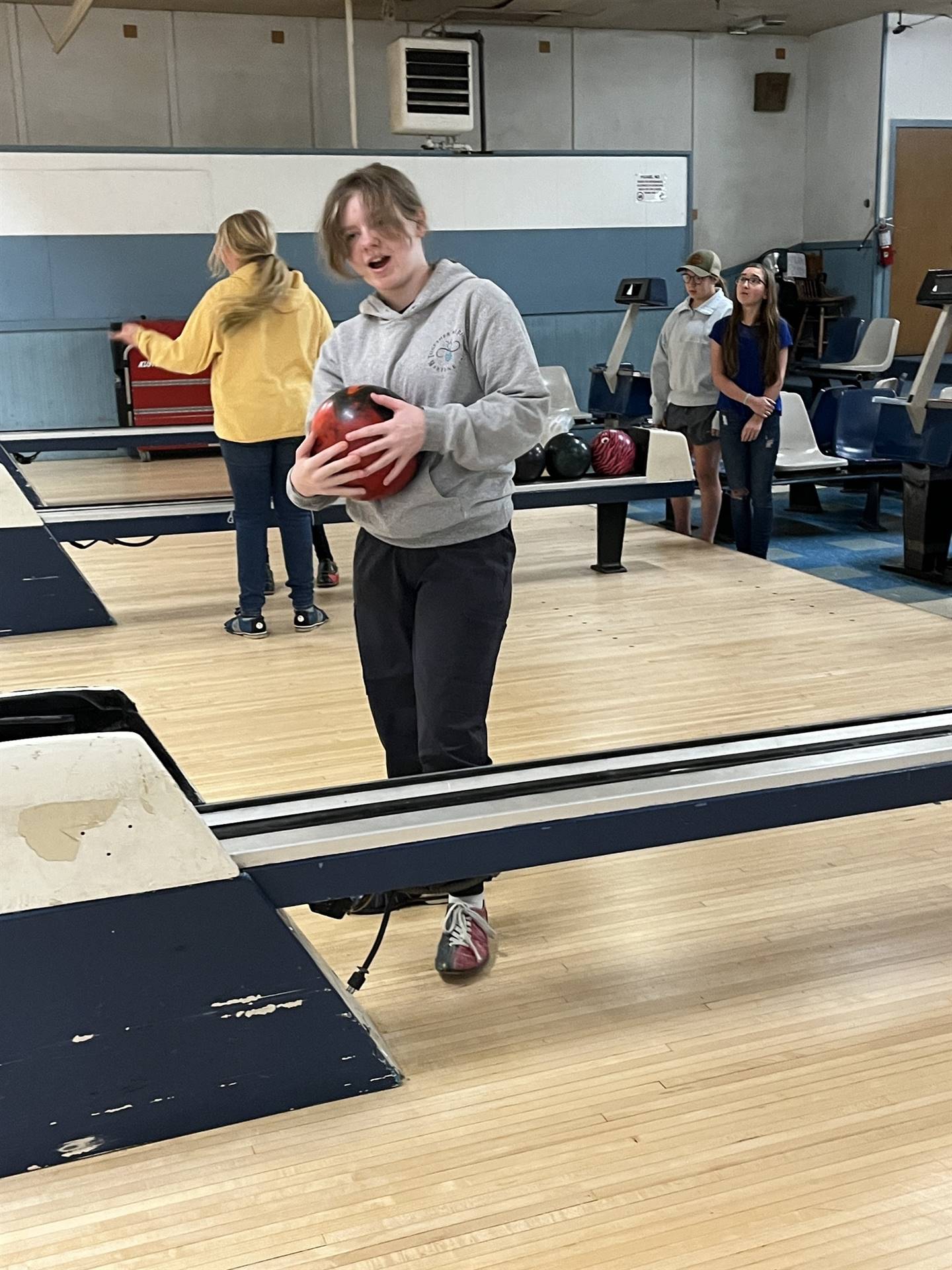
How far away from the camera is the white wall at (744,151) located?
1197 cm

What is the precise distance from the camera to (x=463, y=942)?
→ 2.32 m

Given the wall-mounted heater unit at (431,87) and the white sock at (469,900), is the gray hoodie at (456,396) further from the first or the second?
the wall-mounted heater unit at (431,87)

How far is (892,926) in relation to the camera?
2.47 meters

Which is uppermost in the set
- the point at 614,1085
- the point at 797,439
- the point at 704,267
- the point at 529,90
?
the point at 529,90

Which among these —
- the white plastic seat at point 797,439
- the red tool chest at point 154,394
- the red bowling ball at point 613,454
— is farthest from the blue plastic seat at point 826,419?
the red tool chest at point 154,394

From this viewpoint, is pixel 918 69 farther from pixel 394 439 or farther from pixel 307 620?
pixel 394 439

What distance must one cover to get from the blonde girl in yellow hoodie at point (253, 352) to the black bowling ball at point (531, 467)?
4.15 feet

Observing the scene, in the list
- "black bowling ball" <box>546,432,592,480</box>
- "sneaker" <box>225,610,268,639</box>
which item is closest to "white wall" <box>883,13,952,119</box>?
"black bowling ball" <box>546,432,592,480</box>

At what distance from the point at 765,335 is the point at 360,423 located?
12.6 ft

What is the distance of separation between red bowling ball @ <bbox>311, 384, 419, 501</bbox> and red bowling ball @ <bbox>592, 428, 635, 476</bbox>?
3.60m

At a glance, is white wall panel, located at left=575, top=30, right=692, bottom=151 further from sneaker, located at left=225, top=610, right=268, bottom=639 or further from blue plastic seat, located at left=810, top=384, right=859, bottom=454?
sneaker, located at left=225, top=610, right=268, bottom=639

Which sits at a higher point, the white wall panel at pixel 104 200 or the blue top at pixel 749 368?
the white wall panel at pixel 104 200

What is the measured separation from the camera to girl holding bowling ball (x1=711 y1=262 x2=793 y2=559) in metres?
5.52

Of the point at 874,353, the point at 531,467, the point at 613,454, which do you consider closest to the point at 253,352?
the point at 531,467
